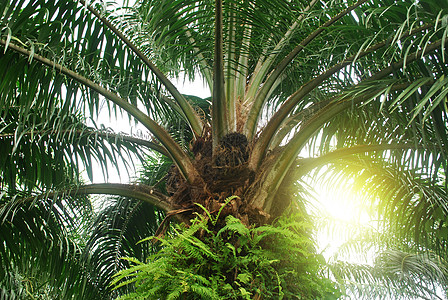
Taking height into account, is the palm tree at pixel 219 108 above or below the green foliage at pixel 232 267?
above

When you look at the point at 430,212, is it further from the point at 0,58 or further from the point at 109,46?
the point at 0,58

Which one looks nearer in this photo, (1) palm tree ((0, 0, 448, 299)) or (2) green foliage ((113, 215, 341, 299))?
(2) green foliage ((113, 215, 341, 299))

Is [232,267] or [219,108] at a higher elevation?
[219,108]

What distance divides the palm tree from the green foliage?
0.18 meters

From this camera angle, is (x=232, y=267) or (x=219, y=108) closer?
(x=232, y=267)

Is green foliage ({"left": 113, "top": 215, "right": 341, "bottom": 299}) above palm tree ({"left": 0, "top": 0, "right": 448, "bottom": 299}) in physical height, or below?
below

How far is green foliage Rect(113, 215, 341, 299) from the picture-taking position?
2053mm

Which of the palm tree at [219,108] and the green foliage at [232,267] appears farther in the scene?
the palm tree at [219,108]

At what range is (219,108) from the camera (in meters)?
2.76

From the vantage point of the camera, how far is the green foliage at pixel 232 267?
205cm

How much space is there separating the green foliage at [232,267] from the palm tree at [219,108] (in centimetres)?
18

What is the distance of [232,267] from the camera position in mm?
2199

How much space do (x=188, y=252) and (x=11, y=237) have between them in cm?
191

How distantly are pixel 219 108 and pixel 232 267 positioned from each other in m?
1.12
